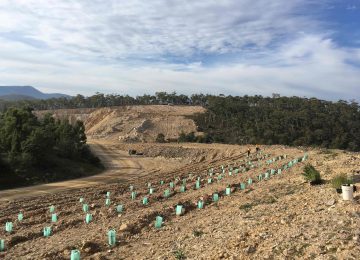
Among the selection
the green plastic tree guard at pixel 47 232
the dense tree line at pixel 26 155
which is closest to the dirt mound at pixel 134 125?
the dense tree line at pixel 26 155

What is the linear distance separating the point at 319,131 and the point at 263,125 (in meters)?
9.55

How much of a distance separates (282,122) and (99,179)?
1952 inches

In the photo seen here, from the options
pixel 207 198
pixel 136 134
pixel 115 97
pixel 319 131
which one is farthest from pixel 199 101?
pixel 207 198

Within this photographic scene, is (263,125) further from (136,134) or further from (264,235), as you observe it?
(264,235)

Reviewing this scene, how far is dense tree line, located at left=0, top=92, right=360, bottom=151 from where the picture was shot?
7265 centimetres

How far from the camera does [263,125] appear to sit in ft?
254

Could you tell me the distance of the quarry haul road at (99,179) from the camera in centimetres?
2855

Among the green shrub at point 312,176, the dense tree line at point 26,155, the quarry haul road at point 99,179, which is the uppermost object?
the green shrub at point 312,176

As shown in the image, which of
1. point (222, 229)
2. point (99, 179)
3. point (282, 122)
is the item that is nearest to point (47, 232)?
point (222, 229)

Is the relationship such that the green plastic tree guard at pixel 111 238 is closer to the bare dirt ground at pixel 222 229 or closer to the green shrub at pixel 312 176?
the bare dirt ground at pixel 222 229

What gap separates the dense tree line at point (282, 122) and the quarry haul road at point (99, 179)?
25.8 metres

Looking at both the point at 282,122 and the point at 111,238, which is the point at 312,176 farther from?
the point at 282,122

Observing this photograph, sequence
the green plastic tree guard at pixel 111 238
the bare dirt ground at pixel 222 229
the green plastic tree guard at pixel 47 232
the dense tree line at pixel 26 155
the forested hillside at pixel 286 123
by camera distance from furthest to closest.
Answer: the forested hillside at pixel 286 123, the dense tree line at pixel 26 155, the green plastic tree guard at pixel 47 232, the green plastic tree guard at pixel 111 238, the bare dirt ground at pixel 222 229

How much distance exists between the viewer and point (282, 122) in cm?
7900
